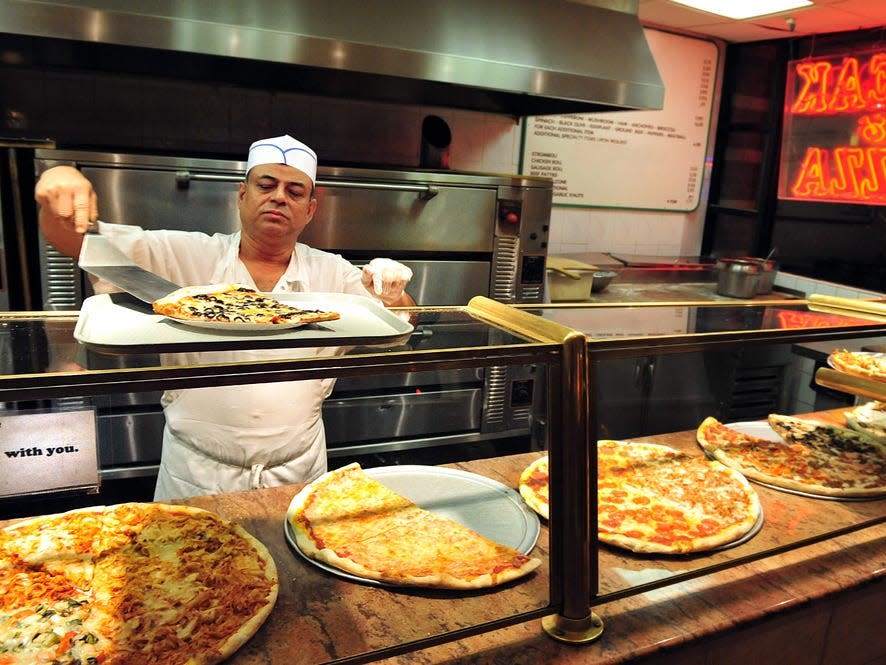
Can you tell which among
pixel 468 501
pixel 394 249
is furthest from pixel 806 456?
pixel 394 249

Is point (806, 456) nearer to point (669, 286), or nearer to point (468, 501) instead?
point (468, 501)

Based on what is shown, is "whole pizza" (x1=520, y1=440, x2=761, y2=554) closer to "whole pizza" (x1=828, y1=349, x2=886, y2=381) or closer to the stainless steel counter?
"whole pizza" (x1=828, y1=349, x2=886, y2=381)

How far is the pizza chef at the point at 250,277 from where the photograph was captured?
1.76 m

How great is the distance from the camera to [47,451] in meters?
1.44

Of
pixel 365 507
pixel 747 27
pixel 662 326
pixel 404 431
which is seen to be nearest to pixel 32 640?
pixel 365 507

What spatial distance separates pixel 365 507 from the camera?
5.23 ft

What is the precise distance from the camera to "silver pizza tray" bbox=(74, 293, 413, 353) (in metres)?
A: 1.07

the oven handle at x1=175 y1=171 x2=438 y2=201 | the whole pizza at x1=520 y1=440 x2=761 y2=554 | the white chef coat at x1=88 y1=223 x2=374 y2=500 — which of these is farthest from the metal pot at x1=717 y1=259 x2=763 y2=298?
the white chef coat at x1=88 y1=223 x2=374 y2=500

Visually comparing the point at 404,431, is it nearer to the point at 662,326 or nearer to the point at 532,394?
the point at 532,394

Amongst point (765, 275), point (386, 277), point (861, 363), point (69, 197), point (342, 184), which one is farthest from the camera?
point (765, 275)

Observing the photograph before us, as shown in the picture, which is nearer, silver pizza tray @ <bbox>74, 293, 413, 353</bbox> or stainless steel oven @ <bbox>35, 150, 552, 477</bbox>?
silver pizza tray @ <bbox>74, 293, 413, 353</bbox>

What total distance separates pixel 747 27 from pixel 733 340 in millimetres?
4314

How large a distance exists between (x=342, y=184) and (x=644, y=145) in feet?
9.96

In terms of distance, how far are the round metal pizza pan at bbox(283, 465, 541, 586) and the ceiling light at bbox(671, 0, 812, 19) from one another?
3.52 metres
